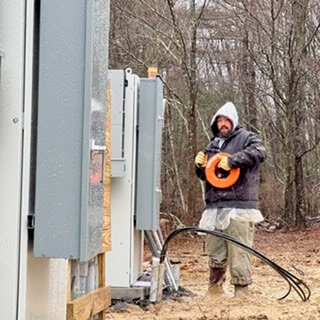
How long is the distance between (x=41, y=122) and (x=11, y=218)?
34 centimetres

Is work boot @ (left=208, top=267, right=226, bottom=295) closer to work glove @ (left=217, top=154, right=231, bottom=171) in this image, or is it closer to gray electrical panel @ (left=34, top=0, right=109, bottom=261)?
work glove @ (left=217, top=154, right=231, bottom=171)

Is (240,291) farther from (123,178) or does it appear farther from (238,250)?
(123,178)

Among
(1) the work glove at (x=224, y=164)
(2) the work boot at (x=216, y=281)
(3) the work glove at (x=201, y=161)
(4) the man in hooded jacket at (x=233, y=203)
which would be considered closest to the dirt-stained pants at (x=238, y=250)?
(4) the man in hooded jacket at (x=233, y=203)

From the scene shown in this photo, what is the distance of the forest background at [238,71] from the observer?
44.4ft

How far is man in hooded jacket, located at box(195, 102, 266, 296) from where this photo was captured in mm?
6438

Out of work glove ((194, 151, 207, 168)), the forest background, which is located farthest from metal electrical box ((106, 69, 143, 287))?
the forest background

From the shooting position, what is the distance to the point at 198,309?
594 cm

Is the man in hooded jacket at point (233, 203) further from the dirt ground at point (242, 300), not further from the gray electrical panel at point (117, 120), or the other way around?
the gray electrical panel at point (117, 120)

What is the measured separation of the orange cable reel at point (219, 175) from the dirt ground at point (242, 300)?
0.98m

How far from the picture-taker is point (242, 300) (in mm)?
6297

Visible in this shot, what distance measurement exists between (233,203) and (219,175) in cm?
27

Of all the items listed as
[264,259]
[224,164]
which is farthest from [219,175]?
[264,259]

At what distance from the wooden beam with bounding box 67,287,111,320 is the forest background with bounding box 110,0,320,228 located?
9.28 m

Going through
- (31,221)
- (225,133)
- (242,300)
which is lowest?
(242,300)
